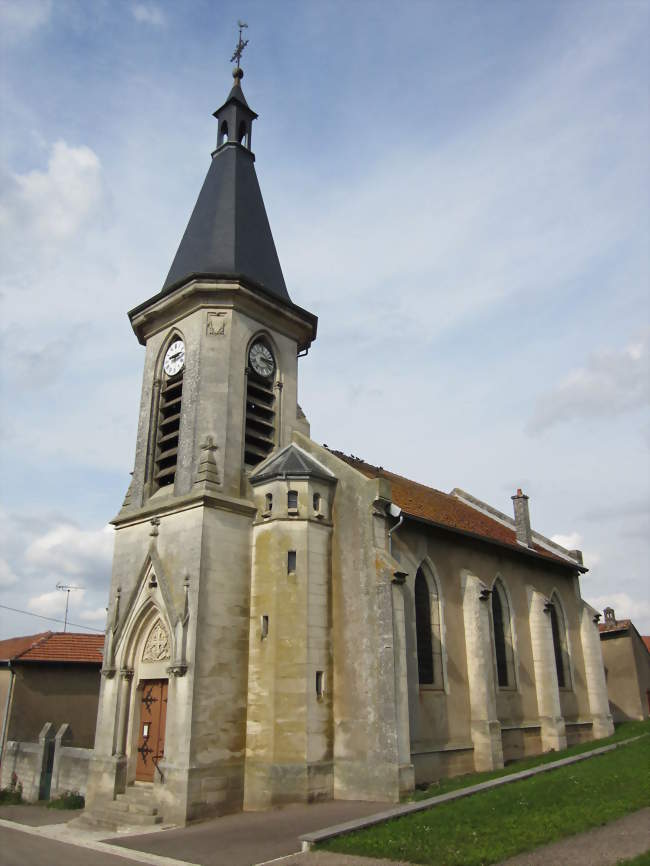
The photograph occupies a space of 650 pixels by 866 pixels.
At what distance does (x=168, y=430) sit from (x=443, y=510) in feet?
31.0

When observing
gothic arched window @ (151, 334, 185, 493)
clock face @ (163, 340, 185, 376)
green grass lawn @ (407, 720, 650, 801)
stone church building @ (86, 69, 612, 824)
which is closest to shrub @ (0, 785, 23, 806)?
stone church building @ (86, 69, 612, 824)

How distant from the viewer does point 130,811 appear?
14.5 metres

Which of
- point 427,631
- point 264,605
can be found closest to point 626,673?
point 427,631

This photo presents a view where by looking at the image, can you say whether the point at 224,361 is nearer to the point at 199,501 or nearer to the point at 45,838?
the point at 199,501

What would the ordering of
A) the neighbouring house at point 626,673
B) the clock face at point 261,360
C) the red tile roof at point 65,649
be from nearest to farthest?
the clock face at point 261,360
the red tile roof at point 65,649
the neighbouring house at point 626,673

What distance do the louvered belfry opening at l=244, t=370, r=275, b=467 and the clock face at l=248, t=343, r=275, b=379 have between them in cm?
18

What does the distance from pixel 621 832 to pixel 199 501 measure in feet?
34.6

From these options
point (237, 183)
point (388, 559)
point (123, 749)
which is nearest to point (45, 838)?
point (123, 749)

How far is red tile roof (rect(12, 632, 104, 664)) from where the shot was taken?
23500 millimetres

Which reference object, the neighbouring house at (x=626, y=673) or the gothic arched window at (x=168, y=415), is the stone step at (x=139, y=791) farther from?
the neighbouring house at (x=626, y=673)

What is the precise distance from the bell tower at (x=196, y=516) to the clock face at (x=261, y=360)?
5cm

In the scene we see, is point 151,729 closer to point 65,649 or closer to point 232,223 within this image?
point 65,649

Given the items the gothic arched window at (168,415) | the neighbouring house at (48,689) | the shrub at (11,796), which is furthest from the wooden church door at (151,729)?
the neighbouring house at (48,689)

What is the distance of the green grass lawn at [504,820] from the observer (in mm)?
9422
